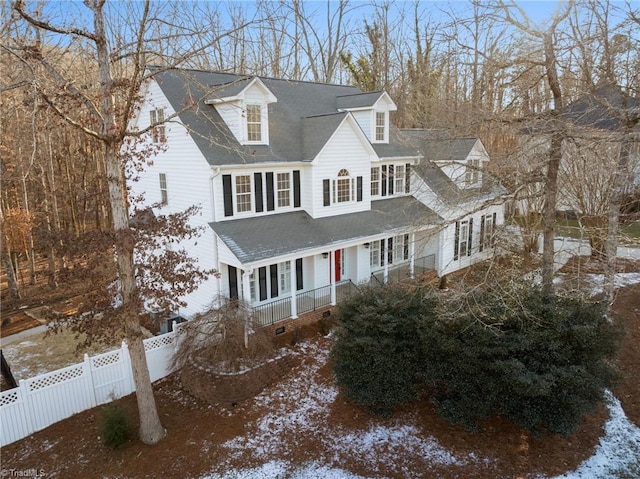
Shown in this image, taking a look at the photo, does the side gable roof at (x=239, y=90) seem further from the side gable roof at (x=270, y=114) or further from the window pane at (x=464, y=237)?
the window pane at (x=464, y=237)

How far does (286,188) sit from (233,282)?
3.89 metres

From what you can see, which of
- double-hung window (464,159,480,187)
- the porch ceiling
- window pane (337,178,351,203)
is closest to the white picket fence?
the porch ceiling

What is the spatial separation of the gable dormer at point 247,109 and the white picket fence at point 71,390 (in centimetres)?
709

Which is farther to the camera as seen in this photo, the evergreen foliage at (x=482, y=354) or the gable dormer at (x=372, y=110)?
the gable dormer at (x=372, y=110)

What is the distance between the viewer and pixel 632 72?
38.5ft

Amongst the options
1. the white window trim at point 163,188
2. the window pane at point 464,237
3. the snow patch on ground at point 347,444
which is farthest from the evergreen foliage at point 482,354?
the window pane at point 464,237

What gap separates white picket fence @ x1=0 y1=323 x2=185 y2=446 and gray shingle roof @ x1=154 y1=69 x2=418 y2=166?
608 centimetres

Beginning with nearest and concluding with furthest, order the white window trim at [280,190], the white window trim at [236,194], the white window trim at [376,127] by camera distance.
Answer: the white window trim at [236,194]
the white window trim at [280,190]
the white window trim at [376,127]

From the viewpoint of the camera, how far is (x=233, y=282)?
14.5 metres

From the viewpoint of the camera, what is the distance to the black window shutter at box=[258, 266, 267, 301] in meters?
14.9

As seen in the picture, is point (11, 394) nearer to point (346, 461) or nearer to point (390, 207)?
point (346, 461)

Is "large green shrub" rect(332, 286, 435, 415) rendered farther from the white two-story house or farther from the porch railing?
the porch railing

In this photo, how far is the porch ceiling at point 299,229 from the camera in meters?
13.2

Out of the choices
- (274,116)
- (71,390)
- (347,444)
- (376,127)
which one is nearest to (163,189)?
(274,116)
